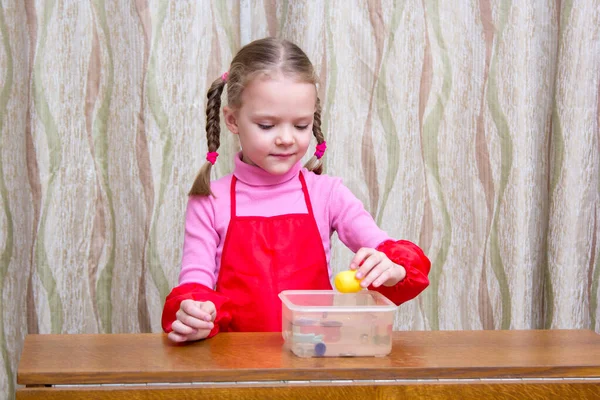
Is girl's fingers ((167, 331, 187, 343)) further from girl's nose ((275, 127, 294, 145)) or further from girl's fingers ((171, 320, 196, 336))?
girl's nose ((275, 127, 294, 145))

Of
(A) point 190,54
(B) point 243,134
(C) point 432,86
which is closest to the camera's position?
(B) point 243,134

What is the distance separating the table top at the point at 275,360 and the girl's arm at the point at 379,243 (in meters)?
0.09

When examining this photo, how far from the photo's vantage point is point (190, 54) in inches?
72.4

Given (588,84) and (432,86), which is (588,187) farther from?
(432,86)

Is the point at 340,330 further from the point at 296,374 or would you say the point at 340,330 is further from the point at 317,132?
the point at 317,132

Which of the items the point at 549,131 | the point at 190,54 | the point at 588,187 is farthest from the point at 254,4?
the point at 588,187

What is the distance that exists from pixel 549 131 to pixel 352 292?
3.62 feet

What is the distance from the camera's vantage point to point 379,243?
1.33 meters

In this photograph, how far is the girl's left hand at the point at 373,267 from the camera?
1.13 m

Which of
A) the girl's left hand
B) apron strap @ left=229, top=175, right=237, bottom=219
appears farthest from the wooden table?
apron strap @ left=229, top=175, right=237, bottom=219

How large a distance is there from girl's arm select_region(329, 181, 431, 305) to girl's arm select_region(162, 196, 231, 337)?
9.4 inches

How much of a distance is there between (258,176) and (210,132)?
0.40 ft

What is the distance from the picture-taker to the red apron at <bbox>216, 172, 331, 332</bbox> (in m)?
1.32

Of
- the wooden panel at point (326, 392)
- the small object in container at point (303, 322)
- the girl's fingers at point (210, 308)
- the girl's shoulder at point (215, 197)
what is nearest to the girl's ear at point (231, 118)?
the girl's shoulder at point (215, 197)
